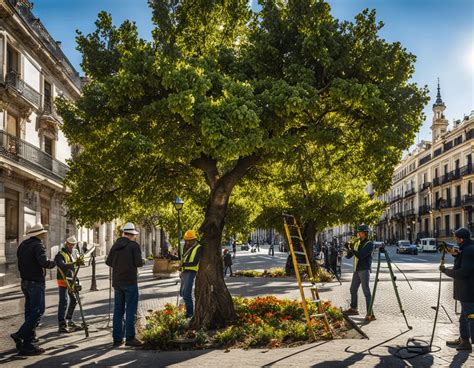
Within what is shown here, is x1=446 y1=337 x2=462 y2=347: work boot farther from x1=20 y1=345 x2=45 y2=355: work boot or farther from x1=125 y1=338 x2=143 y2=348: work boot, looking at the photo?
x1=20 y1=345 x2=45 y2=355: work boot

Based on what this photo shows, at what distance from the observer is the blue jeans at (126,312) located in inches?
303

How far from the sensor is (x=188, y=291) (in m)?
9.78

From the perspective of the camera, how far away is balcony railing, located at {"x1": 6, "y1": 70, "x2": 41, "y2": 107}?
19686 millimetres

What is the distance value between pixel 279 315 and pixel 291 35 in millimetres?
5137

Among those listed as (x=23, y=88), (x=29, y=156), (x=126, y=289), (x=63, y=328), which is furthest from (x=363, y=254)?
(x=23, y=88)

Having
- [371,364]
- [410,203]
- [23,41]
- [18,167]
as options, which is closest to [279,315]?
[371,364]

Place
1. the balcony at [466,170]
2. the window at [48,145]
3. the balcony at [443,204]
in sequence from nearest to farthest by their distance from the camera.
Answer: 1. the window at [48,145]
2. the balcony at [466,170]
3. the balcony at [443,204]

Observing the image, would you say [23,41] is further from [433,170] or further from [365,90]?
[433,170]

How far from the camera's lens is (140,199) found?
37.1 ft

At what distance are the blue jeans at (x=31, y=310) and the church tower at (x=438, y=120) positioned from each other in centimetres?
6435

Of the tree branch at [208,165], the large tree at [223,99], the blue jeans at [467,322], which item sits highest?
the large tree at [223,99]

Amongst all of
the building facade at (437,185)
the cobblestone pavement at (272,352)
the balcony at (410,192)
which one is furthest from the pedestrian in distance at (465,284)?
the balcony at (410,192)

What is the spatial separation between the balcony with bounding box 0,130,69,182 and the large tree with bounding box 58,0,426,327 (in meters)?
8.44

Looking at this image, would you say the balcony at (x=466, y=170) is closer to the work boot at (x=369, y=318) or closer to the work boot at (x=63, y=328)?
the work boot at (x=369, y=318)
